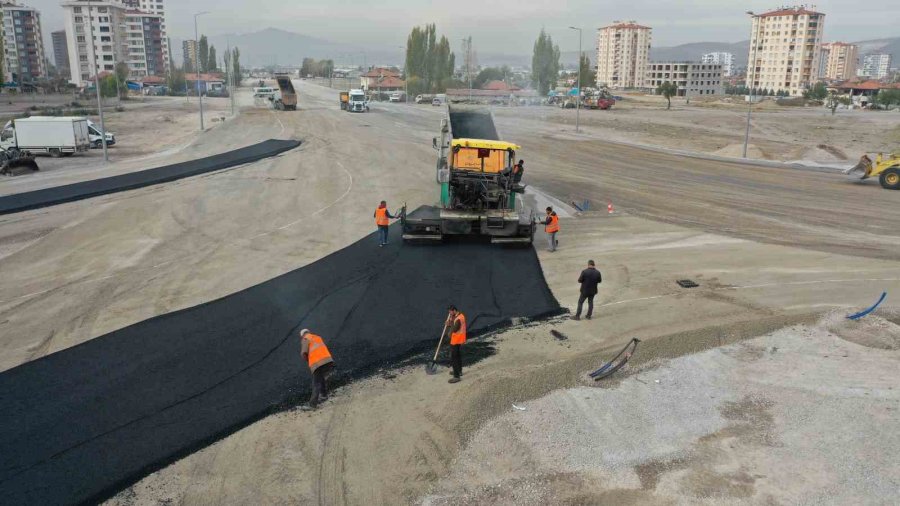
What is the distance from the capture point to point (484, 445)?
927 cm

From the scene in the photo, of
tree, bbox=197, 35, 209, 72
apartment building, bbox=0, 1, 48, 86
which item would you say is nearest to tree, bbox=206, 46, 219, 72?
tree, bbox=197, 35, 209, 72

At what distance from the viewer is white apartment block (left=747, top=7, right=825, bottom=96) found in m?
165

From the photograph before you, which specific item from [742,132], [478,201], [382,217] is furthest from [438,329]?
[742,132]

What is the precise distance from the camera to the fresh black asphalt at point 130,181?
25.8 meters

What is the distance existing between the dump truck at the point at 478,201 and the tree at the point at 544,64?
120m

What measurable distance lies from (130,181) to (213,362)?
71.3ft

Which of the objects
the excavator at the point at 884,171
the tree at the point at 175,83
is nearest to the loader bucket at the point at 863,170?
the excavator at the point at 884,171

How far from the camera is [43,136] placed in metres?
40.6

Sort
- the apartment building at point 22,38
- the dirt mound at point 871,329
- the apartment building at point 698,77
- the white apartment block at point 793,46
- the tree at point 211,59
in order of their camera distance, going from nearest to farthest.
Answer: the dirt mound at point 871,329, the white apartment block at point 793,46, the apartment building at point 698,77, the apartment building at point 22,38, the tree at point 211,59

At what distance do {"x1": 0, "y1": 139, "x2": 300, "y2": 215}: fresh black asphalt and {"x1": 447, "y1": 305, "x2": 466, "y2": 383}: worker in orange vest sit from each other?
20.4 metres

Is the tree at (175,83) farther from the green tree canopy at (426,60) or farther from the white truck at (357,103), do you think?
the white truck at (357,103)

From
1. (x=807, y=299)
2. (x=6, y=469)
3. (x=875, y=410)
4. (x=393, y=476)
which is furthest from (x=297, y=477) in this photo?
(x=807, y=299)

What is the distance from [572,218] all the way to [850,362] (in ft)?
43.3

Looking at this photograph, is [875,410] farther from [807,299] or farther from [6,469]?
[6,469]
